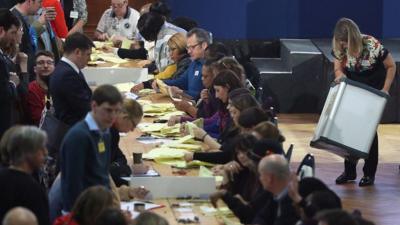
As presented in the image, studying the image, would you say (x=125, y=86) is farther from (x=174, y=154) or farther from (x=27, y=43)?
(x=174, y=154)

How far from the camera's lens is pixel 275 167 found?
5.63 meters

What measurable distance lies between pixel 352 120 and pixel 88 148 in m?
4.04

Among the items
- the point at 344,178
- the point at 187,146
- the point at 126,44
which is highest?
the point at 187,146

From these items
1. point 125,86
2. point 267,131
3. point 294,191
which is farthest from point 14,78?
point 294,191

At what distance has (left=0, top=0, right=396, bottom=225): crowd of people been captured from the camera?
214 inches

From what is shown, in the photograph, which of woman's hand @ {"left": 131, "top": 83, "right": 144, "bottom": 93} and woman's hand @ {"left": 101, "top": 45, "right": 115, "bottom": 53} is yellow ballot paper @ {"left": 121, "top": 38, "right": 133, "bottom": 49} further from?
woman's hand @ {"left": 131, "top": 83, "right": 144, "bottom": 93}

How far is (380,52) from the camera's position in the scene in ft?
31.5

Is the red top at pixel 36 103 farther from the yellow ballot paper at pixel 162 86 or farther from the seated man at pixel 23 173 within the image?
the seated man at pixel 23 173

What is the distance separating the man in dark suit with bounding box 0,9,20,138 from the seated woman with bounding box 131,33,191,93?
2356 millimetres

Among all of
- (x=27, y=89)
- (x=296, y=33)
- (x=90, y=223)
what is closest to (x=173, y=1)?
(x=296, y=33)

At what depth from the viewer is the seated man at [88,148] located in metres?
5.78

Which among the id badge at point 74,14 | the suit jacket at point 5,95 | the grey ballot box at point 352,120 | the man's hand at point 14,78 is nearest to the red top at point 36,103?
the man's hand at point 14,78

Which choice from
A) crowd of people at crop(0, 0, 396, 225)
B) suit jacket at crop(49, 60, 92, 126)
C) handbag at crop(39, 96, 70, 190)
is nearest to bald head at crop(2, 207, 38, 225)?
crowd of people at crop(0, 0, 396, 225)

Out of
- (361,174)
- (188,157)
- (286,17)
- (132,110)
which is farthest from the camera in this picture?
(286,17)
